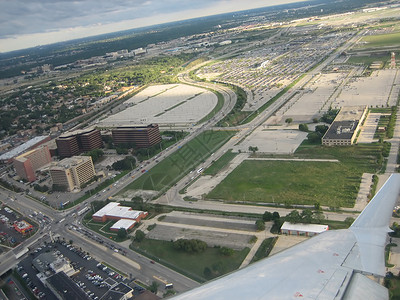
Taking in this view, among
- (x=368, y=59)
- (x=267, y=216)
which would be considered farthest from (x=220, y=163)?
(x=368, y=59)

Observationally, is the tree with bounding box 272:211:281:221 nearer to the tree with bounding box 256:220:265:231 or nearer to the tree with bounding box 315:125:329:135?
the tree with bounding box 256:220:265:231

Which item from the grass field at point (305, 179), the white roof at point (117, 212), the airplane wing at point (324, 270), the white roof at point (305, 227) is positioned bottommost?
the grass field at point (305, 179)

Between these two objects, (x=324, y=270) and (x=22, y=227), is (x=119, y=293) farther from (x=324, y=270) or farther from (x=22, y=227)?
(x=22, y=227)

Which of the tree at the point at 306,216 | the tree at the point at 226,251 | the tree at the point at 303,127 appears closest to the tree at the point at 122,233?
the tree at the point at 226,251

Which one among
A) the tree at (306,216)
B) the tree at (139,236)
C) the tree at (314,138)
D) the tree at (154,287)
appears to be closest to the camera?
the tree at (154,287)

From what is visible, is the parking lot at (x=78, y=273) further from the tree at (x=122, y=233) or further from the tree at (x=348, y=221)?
the tree at (x=348, y=221)

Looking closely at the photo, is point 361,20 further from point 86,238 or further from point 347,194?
point 86,238

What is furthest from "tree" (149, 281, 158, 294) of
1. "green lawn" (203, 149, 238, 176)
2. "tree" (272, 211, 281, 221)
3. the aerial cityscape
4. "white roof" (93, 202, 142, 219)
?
"green lawn" (203, 149, 238, 176)
